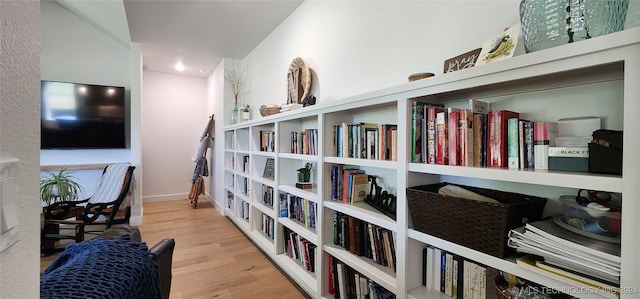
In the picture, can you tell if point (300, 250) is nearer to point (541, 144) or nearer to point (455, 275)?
point (455, 275)

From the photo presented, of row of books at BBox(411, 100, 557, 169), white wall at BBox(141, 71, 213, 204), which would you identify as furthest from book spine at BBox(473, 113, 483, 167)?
white wall at BBox(141, 71, 213, 204)

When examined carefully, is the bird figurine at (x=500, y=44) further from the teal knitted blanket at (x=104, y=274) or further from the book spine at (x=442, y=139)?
the teal knitted blanket at (x=104, y=274)

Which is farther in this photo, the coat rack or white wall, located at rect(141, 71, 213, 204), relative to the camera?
white wall, located at rect(141, 71, 213, 204)

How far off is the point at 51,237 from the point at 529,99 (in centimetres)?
383

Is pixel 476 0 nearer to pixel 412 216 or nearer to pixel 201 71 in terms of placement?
pixel 412 216

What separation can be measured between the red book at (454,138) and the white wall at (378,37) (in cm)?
45

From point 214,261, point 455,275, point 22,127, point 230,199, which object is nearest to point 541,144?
point 455,275

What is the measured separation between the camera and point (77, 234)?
2531 mm

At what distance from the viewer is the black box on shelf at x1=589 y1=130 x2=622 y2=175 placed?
72 centimetres

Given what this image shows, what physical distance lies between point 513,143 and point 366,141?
0.72 meters

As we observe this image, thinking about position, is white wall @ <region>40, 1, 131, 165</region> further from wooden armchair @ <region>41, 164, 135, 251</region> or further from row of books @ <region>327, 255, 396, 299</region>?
row of books @ <region>327, 255, 396, 299</region>

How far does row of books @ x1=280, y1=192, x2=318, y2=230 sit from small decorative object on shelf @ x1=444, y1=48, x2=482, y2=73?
1229 mm

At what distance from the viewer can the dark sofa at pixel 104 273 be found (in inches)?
24.0

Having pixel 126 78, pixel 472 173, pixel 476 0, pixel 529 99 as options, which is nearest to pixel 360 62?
pixel 476 0
